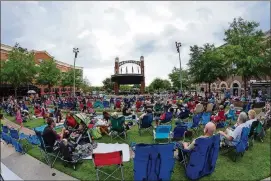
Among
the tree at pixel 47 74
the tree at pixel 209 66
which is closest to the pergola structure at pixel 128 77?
the tree at pixel 47 74

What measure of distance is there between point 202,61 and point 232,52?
7861 mm

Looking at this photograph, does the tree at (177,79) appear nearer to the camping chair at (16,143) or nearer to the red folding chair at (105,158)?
the camping chair at (16,143)

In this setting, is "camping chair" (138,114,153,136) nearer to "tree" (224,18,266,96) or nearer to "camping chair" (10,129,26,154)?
"camping chair" (10,129,26,154)

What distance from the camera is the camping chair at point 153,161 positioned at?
15.3ft

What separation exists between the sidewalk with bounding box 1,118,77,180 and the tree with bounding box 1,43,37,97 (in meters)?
29.1

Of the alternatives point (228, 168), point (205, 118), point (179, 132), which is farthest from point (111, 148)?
point (205, 118)

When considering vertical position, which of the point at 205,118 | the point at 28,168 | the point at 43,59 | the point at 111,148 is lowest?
the point at 28,168

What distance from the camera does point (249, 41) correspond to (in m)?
22.2

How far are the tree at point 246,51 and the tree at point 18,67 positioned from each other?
27.3 metres

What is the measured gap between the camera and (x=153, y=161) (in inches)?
187

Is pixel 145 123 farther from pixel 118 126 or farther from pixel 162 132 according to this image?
pixel 162 132

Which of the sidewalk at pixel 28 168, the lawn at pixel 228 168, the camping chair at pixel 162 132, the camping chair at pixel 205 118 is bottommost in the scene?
the sidewalk at pixel 28 168

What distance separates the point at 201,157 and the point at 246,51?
19267 millimetres

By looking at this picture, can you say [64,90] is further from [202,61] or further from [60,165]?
[60,165]
